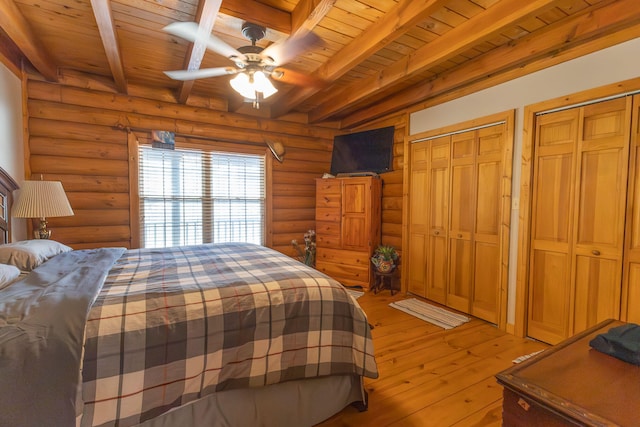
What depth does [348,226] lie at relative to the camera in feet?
13.7

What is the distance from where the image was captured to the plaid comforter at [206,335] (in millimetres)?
1167

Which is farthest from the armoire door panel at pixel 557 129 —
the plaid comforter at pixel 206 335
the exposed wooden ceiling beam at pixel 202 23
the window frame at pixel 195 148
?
the window frame at pixel 195 148

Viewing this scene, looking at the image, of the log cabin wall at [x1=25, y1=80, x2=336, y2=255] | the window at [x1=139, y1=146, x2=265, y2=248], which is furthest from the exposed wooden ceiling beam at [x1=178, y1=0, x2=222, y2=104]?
the window at [x1=139, y1=146, x2=265, y2=248]

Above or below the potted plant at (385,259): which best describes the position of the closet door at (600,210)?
above

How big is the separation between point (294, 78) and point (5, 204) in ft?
8.38

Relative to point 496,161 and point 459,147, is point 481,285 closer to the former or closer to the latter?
point 496,161

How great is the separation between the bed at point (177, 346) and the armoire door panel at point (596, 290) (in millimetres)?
1955

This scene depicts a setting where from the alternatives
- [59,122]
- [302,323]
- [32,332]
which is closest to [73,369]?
[32,332]

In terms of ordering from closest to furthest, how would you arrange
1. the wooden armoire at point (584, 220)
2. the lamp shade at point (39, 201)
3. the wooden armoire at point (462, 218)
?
the wooden armoire at point (584, 220) < the lamp shade at point (39, 201) < the wooden armoire at point (462, 218)

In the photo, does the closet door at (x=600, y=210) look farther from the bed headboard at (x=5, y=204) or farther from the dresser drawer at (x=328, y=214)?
the bed headboard at (x=5, y=204)

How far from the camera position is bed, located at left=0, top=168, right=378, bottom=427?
1021mm

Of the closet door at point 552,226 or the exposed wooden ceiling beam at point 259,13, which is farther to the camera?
the closet door at point 552,226

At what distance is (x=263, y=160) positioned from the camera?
426cm

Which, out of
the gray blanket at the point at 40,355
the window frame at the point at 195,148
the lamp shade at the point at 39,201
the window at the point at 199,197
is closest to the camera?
the gray blanket at the point at 40,355
